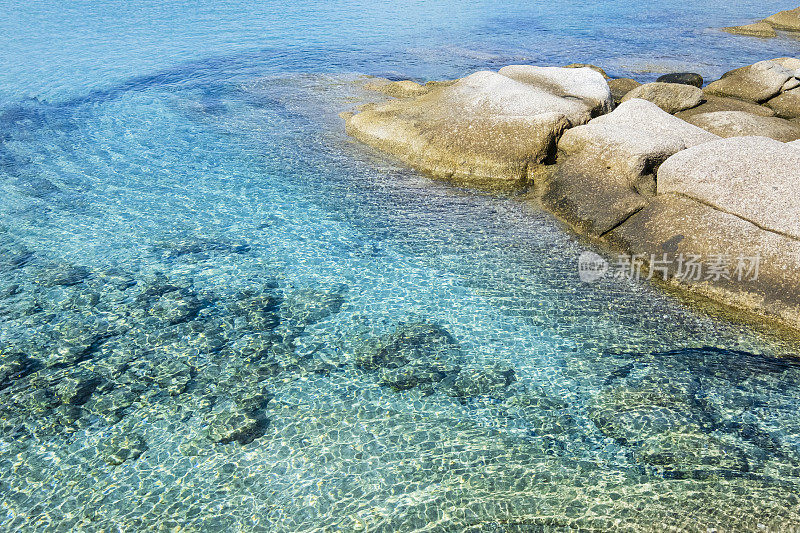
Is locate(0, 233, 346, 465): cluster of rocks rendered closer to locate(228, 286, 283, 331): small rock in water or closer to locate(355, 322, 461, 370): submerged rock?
locate(228, 286, 283, 331): small rock in water

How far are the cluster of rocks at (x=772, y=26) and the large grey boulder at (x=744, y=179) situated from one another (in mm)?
23641

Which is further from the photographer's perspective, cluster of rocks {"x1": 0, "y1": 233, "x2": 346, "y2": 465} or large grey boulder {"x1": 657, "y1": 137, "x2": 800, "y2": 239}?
large grey boulder {"x1": 657, "y1": 137, "x2": 800, "y2": 239}

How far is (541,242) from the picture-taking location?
9453 millimetres

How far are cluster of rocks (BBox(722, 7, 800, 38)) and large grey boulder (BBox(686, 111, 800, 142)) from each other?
62.0 feet

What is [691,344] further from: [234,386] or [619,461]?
[234,386]

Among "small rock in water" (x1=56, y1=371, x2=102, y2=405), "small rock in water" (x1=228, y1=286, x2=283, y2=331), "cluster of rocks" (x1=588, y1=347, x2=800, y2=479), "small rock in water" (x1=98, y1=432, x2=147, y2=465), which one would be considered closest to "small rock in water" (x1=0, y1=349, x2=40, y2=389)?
"small rock in water" (x1=56, y1=371, x2=102, y2=405)

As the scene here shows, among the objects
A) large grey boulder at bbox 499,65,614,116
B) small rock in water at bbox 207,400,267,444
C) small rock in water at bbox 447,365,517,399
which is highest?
large grey boulder at bbox 499,65,614,116

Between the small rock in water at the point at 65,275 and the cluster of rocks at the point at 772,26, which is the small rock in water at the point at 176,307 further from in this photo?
the cluster of rocks at the point at 772,26

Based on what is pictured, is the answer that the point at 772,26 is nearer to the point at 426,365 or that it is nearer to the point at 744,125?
the point at 744,125

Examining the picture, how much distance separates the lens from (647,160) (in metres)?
10.2

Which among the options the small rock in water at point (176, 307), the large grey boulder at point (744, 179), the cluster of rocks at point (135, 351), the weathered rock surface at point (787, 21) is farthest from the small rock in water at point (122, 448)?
the weathered rock surface at point (787, 21)

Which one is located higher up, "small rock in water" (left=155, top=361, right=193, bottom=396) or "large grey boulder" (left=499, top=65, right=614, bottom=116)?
"large grey boulder" (left=499, top=65, right=614, bottom=116)

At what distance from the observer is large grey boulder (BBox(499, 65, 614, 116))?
12.9 m

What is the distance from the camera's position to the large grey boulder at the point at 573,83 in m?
12.9
